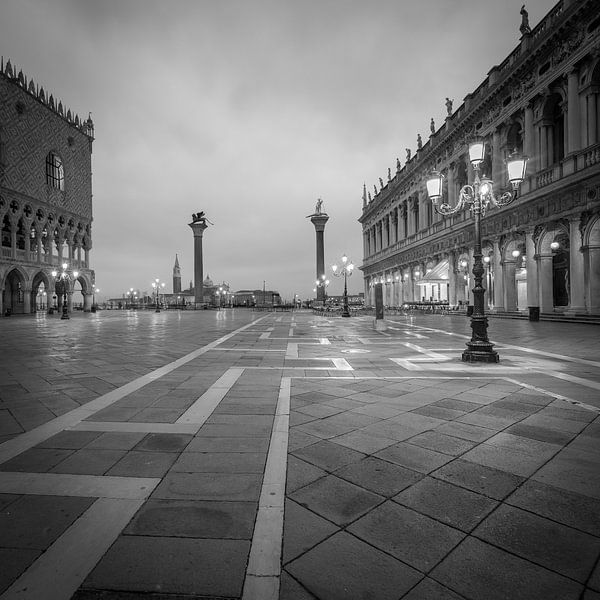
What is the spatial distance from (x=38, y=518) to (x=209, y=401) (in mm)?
2635

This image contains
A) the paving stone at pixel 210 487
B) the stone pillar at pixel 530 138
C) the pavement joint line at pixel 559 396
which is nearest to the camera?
the paving stone at pixel 210 487

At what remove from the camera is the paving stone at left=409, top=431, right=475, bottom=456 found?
3.20 meters

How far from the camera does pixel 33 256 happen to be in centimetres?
4281

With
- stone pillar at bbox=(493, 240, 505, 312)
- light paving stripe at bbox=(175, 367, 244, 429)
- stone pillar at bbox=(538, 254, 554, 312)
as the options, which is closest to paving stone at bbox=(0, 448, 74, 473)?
light paving stripe at bbox=(175, 367, 244, 429)

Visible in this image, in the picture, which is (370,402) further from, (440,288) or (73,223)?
(73,223)

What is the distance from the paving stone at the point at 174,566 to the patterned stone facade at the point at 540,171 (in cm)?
2100

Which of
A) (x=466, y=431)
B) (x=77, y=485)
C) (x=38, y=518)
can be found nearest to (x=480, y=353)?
(x=466, y=431)

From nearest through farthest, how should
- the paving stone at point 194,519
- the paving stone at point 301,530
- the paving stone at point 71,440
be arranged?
the paving stone at point 301,530, the paving stone at point 194,519, the paving stone at point 71,440

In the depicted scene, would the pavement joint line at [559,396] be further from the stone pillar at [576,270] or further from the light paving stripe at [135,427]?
the stone pillar at [576,270]

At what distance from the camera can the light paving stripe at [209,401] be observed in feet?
13.4

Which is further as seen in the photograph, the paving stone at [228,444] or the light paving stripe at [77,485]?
the paving stone at [228,444]

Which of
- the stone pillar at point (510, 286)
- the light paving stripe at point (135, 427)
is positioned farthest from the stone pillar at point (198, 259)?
the light paving stripe at point (135, 427)

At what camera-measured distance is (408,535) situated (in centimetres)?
202

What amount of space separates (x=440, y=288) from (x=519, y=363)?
29.6 metres
